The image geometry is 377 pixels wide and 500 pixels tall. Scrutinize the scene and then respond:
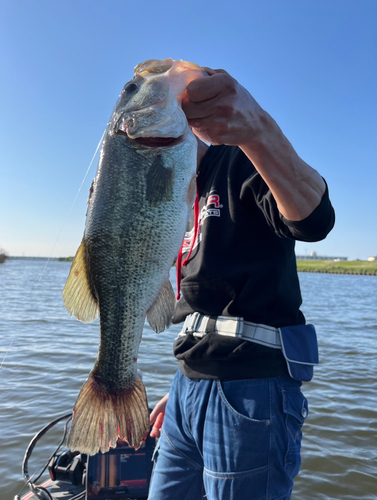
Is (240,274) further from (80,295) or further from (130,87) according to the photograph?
(130,87)

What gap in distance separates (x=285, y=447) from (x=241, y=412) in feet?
0.86

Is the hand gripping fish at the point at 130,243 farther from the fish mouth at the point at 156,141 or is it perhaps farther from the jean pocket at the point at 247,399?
the jean pocket at the point at 247,399

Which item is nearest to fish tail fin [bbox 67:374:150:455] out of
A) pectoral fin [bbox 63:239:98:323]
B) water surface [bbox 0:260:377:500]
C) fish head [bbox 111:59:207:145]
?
pectoral fin [bbox 63:239:98:323]

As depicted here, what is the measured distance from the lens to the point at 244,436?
1829 millimetres

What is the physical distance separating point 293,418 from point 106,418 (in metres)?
0.89

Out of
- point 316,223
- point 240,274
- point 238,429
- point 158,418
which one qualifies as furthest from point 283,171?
point 158,418

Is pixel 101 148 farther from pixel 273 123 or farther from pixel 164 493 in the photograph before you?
pixel 164 493

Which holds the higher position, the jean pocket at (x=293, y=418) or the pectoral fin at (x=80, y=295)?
the pectoral fin at (x=80, y=295)

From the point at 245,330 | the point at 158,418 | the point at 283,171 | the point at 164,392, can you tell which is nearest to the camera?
the point at 283,171

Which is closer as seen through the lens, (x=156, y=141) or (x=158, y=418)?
(x=156, y=141)

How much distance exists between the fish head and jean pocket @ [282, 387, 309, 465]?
1.36 m

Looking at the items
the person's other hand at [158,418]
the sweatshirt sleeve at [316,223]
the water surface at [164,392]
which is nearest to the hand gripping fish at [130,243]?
the sweatshirt sleeve at [316,223]

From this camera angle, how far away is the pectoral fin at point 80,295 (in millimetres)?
1893

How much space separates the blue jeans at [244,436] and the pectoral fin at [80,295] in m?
0.68
